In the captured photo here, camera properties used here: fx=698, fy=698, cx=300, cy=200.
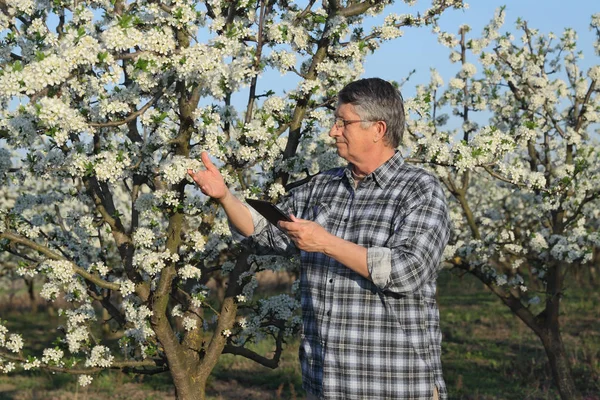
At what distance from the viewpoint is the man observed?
11.6ft

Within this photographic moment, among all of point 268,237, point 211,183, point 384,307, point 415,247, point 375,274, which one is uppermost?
point 211,183

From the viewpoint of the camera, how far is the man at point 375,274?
353 cm

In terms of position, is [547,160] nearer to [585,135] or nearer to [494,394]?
[585,135]

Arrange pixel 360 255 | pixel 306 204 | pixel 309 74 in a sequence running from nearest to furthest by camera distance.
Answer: pixel 360 255
pixel 306 204
pixel 309 74

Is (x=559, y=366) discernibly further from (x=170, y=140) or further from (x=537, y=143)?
(x=170, y=140)

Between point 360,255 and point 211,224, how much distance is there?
3659 millimetres

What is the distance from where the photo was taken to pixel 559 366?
10.5 meters

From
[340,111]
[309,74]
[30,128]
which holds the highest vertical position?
[309,74]

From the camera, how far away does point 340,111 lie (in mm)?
3916

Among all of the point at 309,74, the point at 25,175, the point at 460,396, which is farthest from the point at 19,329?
the point at 309,74

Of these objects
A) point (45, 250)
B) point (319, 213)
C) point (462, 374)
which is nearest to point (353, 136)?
point (319, 213)

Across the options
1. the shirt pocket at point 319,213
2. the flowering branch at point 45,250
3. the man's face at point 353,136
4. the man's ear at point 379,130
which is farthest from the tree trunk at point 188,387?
the man's ear at point 379,130

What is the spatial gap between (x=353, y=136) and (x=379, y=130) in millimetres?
152

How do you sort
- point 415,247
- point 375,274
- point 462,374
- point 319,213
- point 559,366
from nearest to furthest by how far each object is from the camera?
point 375,274 → point 415,247 → point 319,213 → point 559,366 → point 462,374
